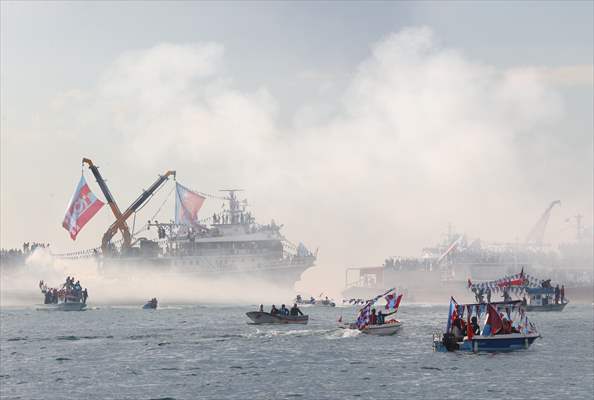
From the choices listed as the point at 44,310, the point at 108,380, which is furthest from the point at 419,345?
the point at 44,310

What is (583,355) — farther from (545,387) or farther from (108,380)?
(108,380)

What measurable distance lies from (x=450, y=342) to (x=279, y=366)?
14.0 meters

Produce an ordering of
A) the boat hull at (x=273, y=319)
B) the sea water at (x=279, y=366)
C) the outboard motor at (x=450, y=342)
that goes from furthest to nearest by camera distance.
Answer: the boat hull at (x=273, y=319) < the outboard motor at (x=450, y=342) < the sea water at (x=279, y=366)

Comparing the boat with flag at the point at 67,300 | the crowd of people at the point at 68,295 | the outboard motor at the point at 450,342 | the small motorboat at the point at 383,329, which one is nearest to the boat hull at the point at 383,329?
the small motorboat at the point at 383,329

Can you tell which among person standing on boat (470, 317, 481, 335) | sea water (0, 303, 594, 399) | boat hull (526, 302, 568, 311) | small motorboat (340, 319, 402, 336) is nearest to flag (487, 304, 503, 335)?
person standing on boat (470, 317, 481, 335)

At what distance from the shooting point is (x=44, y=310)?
162375 millimetres

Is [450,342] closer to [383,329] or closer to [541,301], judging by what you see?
[383,329]

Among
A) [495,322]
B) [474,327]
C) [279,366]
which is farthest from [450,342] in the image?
[279,366]

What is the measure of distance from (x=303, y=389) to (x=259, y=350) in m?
21.8

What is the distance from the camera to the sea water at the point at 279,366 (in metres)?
54.2

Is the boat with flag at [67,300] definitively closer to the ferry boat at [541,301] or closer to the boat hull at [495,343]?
the ferry boat at [541,301]

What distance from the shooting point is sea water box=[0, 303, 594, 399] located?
54.2 metres

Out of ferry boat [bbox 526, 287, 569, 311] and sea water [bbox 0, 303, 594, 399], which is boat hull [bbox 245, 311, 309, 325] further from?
ferry boat [bbox 526, 287, 569, 311]

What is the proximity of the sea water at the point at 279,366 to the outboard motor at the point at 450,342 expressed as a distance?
1029mm
